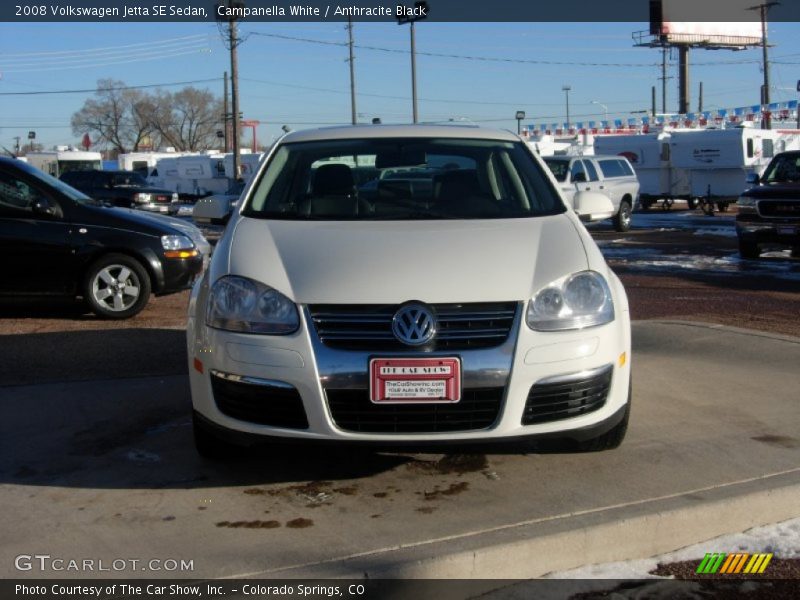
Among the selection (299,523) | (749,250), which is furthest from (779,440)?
(749,250)

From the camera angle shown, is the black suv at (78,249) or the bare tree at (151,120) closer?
the black suv at (78,249)

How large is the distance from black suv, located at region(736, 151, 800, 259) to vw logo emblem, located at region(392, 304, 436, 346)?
38.9 feet

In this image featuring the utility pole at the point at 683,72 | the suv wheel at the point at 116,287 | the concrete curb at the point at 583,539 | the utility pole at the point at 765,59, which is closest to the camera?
the concrete curb at the point at 583,539

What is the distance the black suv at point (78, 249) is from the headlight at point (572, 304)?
5.80 metres

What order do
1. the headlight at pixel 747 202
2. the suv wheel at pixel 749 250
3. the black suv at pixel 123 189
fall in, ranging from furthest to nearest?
the black suv at pixel 123 189 < the suv wheel at pixel 749 250 < the headlight at pixel 747 202

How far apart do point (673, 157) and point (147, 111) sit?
2965 inches

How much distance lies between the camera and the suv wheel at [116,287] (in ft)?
29.8

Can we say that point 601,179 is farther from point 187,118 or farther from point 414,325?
point 187,118

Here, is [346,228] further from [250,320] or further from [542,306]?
[542,306]

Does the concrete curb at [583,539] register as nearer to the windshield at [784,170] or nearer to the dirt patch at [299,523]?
the dirt patch at [299,523]

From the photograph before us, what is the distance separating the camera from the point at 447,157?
226 inches

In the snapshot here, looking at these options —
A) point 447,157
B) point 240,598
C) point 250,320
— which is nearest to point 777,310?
point 447,157

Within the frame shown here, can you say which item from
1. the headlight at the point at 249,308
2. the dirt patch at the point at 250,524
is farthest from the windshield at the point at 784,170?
the dirt patch at the point at 250,524

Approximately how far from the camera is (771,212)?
14.7 m
